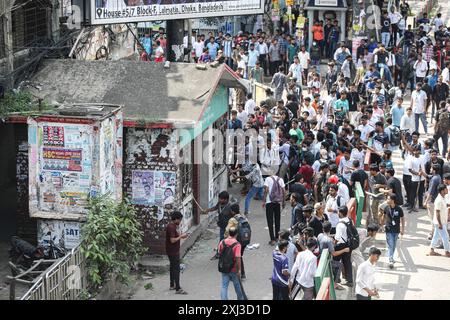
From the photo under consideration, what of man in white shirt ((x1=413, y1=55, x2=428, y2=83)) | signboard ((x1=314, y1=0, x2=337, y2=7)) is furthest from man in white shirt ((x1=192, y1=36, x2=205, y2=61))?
man in white shirt ((x1=413, y1=55, x2=428, y2=83))

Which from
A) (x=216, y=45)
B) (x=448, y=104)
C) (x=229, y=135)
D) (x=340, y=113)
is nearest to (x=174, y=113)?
(x=229, y=135)

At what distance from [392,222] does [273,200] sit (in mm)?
2370

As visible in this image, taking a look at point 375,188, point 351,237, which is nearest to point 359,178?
point 375,188

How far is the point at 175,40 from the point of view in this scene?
906 inches

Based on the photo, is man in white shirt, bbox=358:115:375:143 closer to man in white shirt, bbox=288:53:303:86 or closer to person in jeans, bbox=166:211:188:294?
man in white shirt, bbox=288:53:303:86

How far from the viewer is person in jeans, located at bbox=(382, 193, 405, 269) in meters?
17.2

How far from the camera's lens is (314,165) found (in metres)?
20.2

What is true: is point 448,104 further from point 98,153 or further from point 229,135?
point 98,153

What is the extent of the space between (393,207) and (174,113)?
13.8 feet

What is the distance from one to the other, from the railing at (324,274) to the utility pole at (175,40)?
903cm

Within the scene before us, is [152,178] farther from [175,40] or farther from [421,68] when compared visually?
[421,68]

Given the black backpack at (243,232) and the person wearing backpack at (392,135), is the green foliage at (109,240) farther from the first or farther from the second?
the person wearing backpack at (392,135)

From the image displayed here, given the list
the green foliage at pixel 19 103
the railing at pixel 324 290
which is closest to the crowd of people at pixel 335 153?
the railing at pixel 324 290

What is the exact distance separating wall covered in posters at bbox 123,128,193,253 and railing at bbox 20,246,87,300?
2.56 m
